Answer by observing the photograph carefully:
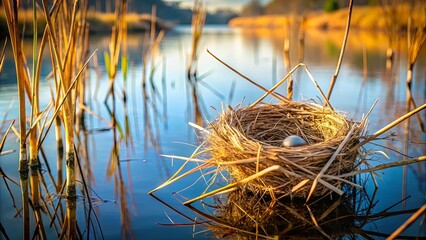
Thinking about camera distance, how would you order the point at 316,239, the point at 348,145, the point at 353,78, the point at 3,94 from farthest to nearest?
1. the point at 353,78
2. the point at 3,94
3. the point at 348,145
4. the point at 316,239

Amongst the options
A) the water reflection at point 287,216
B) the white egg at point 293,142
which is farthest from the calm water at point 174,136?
the white egg at point 293,142

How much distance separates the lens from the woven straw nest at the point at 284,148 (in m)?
1.25

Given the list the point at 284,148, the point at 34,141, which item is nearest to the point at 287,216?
the point at 284,148

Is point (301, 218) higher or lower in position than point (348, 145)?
lower

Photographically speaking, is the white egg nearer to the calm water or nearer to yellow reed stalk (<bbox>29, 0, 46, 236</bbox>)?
the calm water

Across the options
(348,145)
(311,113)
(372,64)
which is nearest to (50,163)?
(311,113)

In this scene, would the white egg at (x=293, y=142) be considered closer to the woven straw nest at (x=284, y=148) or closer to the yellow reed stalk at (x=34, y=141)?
the woven straw nest at (x=284, y=148)

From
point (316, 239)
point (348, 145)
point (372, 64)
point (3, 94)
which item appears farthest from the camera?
point (372, 64)

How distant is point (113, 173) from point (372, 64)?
4.39 metres

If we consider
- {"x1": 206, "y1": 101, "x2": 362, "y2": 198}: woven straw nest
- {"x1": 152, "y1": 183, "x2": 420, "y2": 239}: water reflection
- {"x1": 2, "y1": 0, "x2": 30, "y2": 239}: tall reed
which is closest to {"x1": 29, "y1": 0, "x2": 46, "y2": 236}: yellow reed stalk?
{"x1": 2, "y1": 0, "x2": 30, "y2": 239}: tall reed

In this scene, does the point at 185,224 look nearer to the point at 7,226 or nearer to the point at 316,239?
the point at 316,239

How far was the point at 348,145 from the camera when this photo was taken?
134 cm

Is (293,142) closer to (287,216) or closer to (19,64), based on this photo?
(287,216)

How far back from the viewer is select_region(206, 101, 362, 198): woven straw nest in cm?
125
